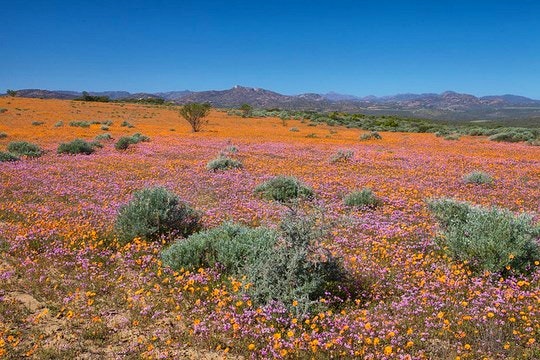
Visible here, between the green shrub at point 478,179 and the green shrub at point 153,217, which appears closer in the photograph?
the green shrub at point 153,217

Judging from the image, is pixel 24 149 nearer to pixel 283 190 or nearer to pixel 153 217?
pixel 283 190

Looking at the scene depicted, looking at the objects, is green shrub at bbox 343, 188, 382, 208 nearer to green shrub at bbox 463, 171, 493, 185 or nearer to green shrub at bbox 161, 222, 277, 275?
green shrub at bbox 161, 222, 277, 275

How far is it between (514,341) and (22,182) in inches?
557

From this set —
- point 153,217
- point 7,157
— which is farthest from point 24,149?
point 153,217

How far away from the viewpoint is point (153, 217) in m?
8.33

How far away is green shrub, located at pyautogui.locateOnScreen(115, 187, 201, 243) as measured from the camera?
8125 millimetres

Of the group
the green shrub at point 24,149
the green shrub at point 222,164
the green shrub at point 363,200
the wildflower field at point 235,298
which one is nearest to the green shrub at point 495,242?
the wildflower field at point 235,298

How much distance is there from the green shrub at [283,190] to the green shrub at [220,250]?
4411 mm

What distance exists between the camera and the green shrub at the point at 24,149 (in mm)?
19375

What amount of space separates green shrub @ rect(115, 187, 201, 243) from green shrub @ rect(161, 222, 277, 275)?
4.69 ft

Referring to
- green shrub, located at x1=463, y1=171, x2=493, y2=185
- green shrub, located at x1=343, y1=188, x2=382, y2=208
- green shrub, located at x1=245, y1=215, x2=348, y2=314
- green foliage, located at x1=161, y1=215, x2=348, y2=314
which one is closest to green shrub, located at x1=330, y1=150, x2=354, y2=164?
green shrub, located at x1=463, y1=171, x2=493, y2=185

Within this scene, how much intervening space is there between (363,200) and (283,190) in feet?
7.68

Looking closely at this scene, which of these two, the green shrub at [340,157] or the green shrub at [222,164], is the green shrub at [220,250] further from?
the green shrub at [340,157]

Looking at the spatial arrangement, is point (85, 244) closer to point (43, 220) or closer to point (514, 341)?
point (43, 220)
